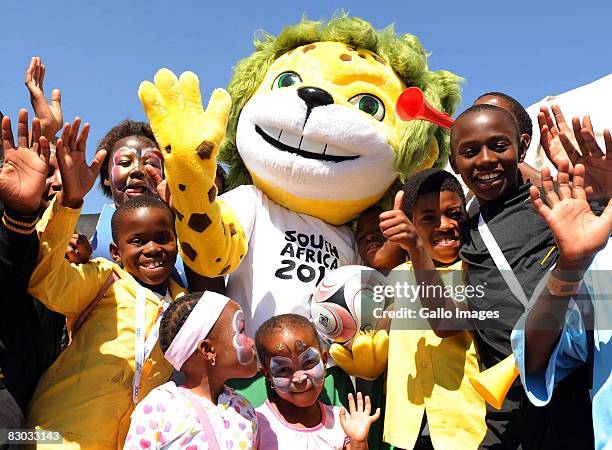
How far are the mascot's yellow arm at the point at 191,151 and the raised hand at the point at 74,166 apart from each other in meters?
0.30

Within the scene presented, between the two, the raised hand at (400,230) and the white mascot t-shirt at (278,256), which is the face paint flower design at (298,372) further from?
the raised hand at (400,230)

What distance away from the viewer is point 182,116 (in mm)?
2643

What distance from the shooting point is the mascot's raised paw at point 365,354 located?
2805mm

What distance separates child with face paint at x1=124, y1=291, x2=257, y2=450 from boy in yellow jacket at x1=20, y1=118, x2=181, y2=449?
16 cm

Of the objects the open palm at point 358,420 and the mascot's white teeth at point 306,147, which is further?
the mascot's white teeth at point 306,147

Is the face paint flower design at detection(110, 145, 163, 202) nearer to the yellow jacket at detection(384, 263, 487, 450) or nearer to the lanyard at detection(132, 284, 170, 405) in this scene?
the lanyard at detection(132, 284, 170, 405)

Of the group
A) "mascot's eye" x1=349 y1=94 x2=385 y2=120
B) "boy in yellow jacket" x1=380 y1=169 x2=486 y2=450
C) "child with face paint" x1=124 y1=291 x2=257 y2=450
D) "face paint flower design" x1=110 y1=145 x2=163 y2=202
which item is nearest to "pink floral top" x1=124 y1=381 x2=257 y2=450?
"child with face paint" x1=124 y1=291 x2=257 y2=450

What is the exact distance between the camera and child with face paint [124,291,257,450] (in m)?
2.23

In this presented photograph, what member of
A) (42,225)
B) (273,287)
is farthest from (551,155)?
(42,225)

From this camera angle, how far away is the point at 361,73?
3391mm

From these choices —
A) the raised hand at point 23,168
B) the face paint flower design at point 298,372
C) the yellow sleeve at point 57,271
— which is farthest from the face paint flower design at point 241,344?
the raised hand at point 23,168

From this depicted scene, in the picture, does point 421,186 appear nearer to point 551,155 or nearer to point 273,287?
point 551,155

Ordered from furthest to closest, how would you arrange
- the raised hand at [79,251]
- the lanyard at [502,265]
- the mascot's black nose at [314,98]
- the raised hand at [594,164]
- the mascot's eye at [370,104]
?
1. the mascot's eye at [370,104]
2. the mascot's black nose at [314,98]
3. the raised hand at [79,251]
4. the raised hand at [594,164]
5. the lanyard at [502,265]

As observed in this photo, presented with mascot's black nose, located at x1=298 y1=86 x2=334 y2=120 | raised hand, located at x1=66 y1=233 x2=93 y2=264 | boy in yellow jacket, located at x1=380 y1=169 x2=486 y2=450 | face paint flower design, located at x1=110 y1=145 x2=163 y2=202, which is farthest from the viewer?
face paint flower design, located at x1=110 y1=145 x2=163 y2=202
